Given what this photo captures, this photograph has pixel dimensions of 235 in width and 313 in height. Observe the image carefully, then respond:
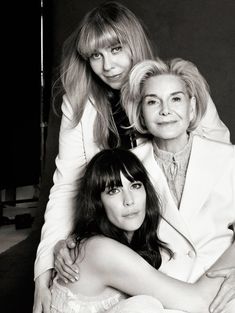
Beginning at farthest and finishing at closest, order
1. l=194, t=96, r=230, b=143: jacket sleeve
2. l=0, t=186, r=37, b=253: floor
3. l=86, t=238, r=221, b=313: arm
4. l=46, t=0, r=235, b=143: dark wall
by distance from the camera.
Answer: l=0, t=186, r=37, b=253: floor → l=46, t=0, r=235, b=143: dark wall → l=194, t=96, r=230, b=143: jacket sleeve → l=86, t=238, r=221, b=313: arm

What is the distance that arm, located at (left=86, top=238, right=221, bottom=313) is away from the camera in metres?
1.47

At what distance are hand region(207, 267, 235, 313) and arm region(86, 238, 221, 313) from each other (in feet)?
0.06

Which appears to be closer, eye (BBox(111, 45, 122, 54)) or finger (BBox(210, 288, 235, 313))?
finger (BBox(210, 288, 235, 313))

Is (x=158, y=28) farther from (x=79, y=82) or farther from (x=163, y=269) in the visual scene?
(x=163, y=269)

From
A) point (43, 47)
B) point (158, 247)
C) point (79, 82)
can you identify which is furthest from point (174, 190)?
point (43, 47)

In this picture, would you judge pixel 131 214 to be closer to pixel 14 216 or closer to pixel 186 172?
pixel 186 172

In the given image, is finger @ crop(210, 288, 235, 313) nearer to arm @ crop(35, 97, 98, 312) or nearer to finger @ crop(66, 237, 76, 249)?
finger @ crop(66, 237, 76, 249)

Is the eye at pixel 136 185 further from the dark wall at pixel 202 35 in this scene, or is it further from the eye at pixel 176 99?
the dark wall at pixel 202 35

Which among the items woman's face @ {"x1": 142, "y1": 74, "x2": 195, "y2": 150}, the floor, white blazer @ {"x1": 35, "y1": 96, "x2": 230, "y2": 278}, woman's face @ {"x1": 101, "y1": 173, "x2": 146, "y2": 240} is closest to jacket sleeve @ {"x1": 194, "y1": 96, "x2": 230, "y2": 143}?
white blazer @ {"x1": 35, "y1": 96, "x2": 230, "y2": 278}

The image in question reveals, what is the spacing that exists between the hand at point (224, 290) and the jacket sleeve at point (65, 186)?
1.88 ft

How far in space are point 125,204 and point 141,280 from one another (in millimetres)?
245

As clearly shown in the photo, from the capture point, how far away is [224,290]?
1.50 metres

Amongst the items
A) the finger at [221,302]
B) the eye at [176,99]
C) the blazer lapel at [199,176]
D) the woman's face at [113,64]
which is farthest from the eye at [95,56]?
the finger at [221,302]

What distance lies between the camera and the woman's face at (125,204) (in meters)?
1.64
